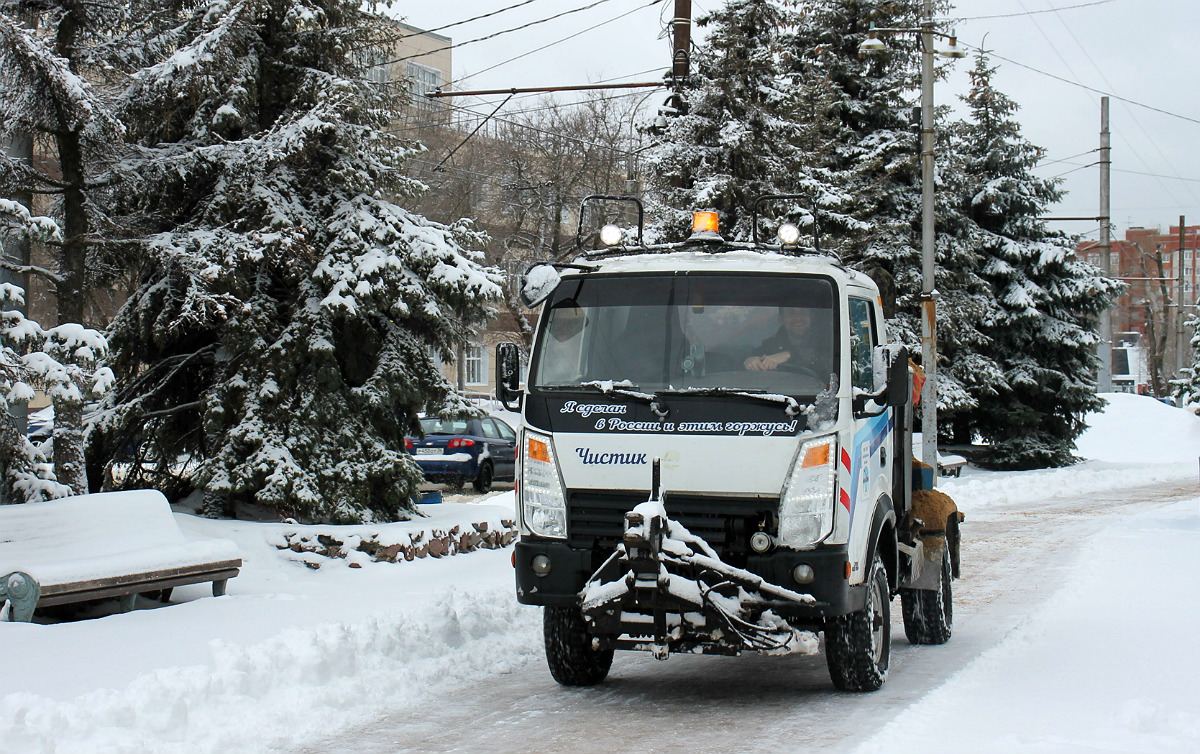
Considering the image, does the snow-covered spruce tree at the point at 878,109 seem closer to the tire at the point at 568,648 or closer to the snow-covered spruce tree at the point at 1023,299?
the snow-covered spruce tree at the point at 1023,299

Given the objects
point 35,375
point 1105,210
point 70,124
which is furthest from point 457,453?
point 1105,210

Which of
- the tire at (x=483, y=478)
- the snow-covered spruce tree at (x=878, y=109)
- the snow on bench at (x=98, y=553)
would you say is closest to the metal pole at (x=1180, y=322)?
the snow-covered spruce tree at (x=878, y=109)

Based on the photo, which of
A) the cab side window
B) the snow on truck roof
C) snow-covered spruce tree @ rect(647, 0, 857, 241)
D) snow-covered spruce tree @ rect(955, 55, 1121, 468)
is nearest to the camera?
the cab side window

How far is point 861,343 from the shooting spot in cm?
716

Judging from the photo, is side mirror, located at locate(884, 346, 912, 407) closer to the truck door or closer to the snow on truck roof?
the truck door

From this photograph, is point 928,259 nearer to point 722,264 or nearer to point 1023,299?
point 1023,299

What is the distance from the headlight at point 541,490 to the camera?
6.59 metres

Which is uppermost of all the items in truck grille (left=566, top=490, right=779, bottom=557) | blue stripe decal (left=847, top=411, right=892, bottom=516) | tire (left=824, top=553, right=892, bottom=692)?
blue stripe decal (left=847, top=411, right=892, bottom=516)

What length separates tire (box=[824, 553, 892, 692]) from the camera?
675 cm

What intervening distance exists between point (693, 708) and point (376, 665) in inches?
79.2

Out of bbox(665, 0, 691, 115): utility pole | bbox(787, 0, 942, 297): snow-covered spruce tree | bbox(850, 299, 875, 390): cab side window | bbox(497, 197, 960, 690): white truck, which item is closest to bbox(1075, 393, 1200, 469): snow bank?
bbox(787, 0, 942, 297): snow-covered spruce tree

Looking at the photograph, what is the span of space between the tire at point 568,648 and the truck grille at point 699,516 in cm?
79

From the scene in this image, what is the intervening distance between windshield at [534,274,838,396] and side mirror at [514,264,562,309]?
9cm

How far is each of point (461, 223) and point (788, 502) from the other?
8094mm
